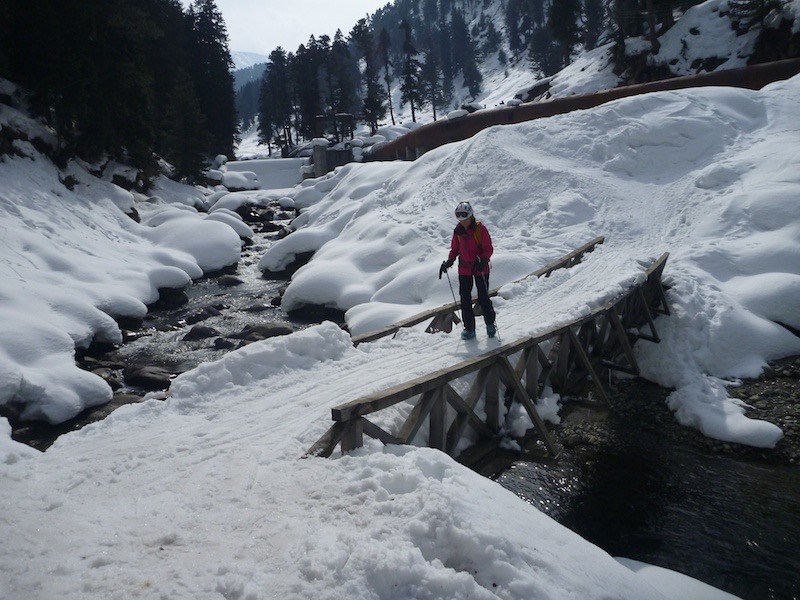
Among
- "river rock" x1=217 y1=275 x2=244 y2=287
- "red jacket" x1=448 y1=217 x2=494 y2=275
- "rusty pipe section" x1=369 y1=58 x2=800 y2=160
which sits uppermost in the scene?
"rusty pipe section" x1=369 y1=58 x2=800 y2=160

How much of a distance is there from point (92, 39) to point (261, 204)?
15.7m

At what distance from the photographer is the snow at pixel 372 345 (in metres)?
3.37

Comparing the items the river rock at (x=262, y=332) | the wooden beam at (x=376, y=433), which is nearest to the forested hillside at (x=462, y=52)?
the river rock at (x=262, y=332)

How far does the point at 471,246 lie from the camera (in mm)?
8094

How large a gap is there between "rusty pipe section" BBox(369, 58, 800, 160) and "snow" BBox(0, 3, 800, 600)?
2.06 m

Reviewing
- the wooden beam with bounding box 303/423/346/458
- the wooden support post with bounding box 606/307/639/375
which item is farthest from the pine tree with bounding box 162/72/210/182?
the wooden beam with bounding box 303/423/346/458

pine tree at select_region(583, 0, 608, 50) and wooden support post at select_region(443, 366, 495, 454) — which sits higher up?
pine tree at select_region(583, 0, 608, 50)

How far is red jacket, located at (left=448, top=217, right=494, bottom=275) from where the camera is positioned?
7992mm

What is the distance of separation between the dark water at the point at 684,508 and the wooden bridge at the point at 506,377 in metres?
0.67

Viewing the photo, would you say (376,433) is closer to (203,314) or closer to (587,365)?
(587,365)

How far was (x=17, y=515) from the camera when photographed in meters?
3.73

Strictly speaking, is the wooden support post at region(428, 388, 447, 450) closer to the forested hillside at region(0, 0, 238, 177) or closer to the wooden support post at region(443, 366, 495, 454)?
the wooden support post at region(443, 366, 495, 454)

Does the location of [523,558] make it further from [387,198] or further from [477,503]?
[387,198]

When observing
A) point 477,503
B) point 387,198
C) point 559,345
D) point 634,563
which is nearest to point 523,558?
point 477,503
